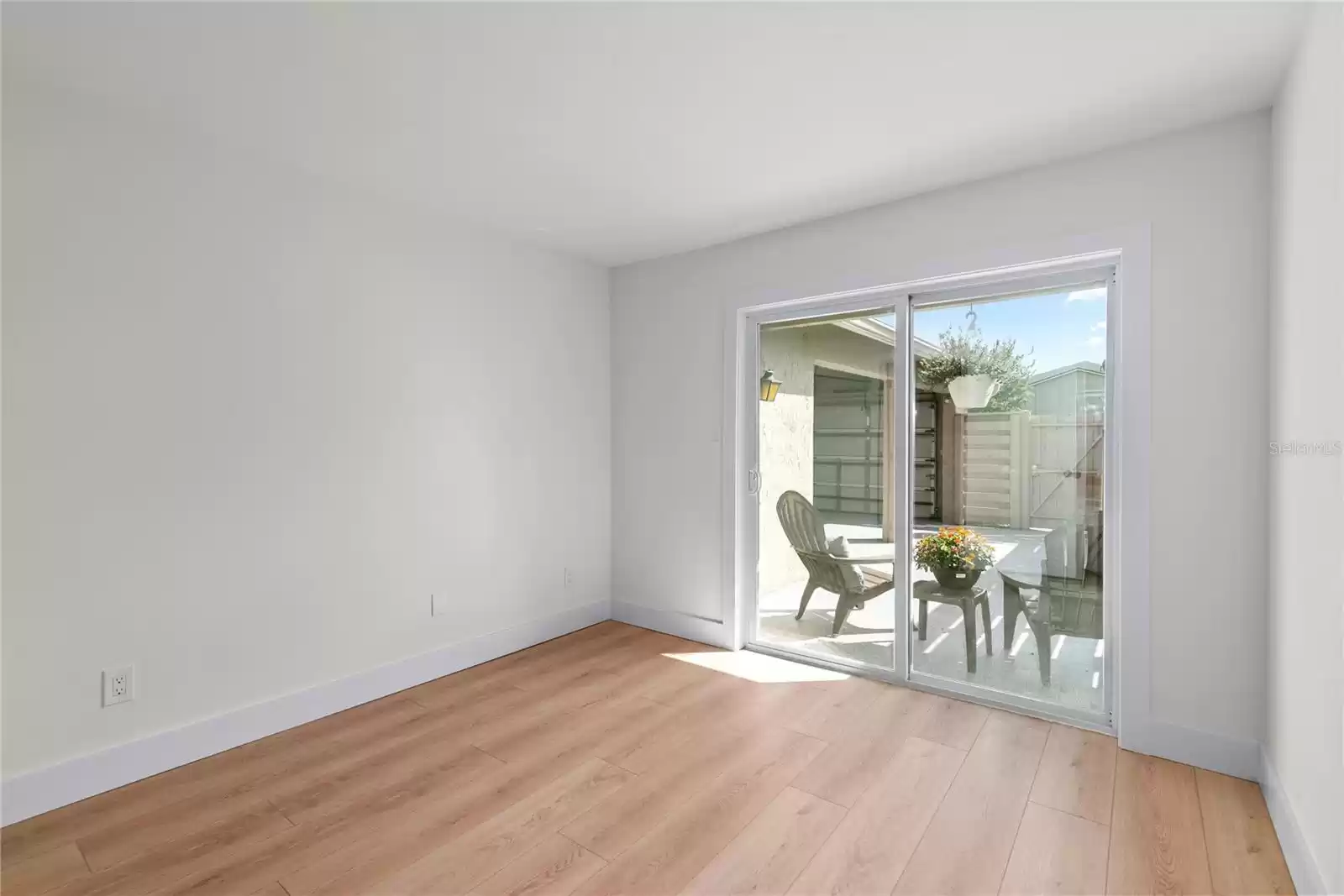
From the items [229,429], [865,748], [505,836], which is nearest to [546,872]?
[505,836]

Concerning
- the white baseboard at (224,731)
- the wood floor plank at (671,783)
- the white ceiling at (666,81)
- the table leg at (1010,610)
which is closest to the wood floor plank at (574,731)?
the wood floor plank at (671,783)

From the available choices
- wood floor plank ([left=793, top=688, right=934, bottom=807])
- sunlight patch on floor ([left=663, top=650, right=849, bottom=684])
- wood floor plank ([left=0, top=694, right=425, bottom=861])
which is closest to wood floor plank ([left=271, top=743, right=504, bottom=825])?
wood floor plank ([left=0, top=694, right=425, bottom=861])

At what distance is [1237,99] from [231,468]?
13.1 feet

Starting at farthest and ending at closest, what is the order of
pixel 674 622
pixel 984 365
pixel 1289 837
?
pixel 674 622
pixel 984 365
pixel 1289 837

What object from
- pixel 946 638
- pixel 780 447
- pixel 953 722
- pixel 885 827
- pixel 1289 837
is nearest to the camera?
A: pixel 1289 837

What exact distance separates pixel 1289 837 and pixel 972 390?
1.93 meters

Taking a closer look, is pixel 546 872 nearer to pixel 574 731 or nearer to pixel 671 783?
pixel 671 783

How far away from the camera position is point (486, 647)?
3.66 metres

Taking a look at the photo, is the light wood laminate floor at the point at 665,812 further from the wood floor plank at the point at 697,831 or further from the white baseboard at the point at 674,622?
the white baseboard at the point at 674,622

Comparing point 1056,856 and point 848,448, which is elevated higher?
point 848,448

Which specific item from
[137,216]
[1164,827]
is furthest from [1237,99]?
[137,216]

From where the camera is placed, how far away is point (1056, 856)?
1958 millimetres

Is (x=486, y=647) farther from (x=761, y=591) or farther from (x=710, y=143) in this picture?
(x=710, y=143)

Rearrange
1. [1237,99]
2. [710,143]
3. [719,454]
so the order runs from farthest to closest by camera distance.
Result: 1. [719,454]
2. [710,143]
3. [1237,99]
